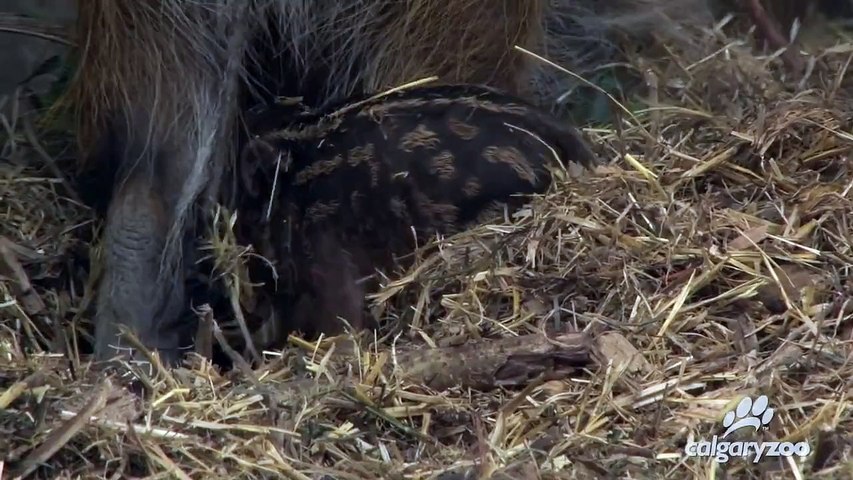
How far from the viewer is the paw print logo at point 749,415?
5.92ft

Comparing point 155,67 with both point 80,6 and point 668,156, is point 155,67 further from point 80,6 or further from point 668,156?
point 668,156

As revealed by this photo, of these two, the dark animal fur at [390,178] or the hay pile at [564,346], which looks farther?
the dark animal fur at [390,178]

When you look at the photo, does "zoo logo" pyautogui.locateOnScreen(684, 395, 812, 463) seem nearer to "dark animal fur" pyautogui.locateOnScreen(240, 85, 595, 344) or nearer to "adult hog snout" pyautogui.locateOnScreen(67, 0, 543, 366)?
"dark animal fur" pyautogui.locateOnScreen(240, 85, 595, 344)

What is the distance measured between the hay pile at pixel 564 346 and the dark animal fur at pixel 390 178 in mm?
78

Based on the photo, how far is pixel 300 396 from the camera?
6.46 feet

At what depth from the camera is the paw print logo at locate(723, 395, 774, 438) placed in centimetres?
181

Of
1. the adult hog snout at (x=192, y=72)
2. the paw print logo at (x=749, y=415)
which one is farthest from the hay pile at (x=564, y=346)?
the adult hog snout at (x=192, y=72)

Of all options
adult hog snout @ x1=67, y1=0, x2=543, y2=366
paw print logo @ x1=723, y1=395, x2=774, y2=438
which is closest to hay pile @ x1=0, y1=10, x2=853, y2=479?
paw print logo @ x1=723, y1=395, x2=774, y2=438

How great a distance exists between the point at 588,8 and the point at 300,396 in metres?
1.69

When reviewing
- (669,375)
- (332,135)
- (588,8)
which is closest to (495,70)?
(332,135)

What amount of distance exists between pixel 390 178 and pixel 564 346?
0.59 metres

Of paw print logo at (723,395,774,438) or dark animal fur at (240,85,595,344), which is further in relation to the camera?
dark animal fur at (240,85,595,344)

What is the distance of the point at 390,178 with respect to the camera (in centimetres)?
245

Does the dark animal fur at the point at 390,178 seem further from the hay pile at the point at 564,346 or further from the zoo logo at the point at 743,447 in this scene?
the zoo logo at the point at 743,447
